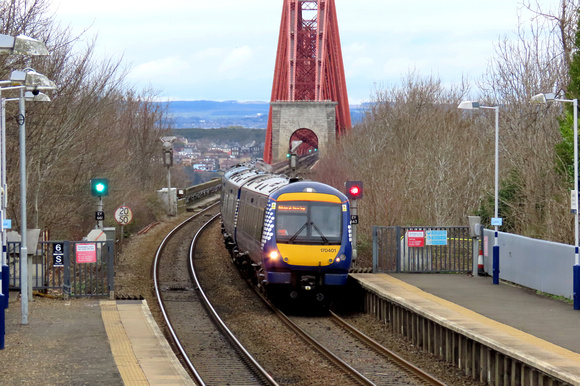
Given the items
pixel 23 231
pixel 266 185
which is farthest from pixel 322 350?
pixel 266 185

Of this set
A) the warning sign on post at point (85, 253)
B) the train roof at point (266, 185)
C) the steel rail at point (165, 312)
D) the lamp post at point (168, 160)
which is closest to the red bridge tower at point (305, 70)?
the lamp post at point (168, 160)

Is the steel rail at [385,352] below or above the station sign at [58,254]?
below

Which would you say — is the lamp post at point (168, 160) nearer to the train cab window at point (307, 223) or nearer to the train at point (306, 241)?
the train at point (306, 241)

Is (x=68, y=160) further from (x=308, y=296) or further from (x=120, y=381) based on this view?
(x=120, y=381)

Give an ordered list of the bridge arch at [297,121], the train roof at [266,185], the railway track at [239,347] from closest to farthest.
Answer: the railway track at [239,347] < the train roof at [266,185] < the bridge arch at [297,121]

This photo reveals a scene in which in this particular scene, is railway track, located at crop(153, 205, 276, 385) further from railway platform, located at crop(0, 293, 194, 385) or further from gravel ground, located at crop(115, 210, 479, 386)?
railway platform, located at crop(0, 293, 194, 385)
